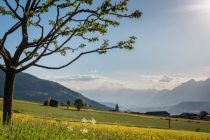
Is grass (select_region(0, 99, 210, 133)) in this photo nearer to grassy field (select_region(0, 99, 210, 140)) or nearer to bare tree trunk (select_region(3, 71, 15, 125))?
grassy field (select_region(0, 99, 210, 140))

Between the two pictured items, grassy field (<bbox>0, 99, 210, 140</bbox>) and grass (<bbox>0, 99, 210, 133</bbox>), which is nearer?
grassy field (<bbox>0, 99, 210, 140</bbox>)

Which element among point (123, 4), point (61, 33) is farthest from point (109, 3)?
point (61, 33)

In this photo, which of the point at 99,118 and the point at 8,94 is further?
the point at 99,118

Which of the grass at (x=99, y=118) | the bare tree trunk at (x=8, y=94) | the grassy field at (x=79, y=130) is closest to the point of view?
the grassy field at (x=79, y=130)

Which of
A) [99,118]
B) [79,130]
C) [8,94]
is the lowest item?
[79,130]

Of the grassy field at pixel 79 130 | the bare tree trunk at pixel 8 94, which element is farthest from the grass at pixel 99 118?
the bare tree trunk at pixel 8 94

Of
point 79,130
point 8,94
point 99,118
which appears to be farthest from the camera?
point 99,118

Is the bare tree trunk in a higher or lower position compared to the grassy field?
higher

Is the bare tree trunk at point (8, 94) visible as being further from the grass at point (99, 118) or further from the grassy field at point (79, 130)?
the grass at point (99, 118)

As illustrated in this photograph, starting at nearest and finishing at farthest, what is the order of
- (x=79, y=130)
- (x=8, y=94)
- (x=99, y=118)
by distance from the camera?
1. (x=79, y=130)
2. (x=8, y=94)
3. (x=99, y=118)

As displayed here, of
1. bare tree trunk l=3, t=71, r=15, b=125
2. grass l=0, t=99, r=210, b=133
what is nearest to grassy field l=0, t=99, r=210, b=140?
bare tree trunk l=3, t=71, r=15, b=125

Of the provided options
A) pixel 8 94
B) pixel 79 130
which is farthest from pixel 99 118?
pixel 79 130

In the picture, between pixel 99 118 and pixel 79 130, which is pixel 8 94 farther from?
pixel 99 118

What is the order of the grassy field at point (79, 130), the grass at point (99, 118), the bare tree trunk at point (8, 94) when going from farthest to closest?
1. the grass at point (99, 118)
2. the bare tree trunk at point (8, 94)
3. the grassy field at point (79, 130)
